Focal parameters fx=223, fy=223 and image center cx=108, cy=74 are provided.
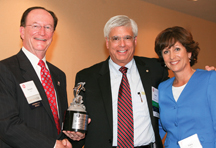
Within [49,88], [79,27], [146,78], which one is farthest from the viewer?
[79,27]

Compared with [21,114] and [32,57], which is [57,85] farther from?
[21,114]

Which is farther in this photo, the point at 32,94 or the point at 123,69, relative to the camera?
the point at 123,69

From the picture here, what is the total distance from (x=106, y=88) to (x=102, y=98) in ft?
0.40

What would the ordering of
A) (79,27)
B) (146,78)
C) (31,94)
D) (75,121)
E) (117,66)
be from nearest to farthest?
(75,121) → (31,94) → (146,78) → (117,66) → (79,27)

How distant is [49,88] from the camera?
2.23 m

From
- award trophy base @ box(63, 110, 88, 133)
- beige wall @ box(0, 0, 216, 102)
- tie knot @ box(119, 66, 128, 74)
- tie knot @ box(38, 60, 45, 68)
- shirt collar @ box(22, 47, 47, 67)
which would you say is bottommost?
award trophy base @ box(63, 110, 88, 133)

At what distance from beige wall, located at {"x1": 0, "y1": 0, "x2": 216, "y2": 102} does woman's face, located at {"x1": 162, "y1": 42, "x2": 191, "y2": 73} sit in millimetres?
2497

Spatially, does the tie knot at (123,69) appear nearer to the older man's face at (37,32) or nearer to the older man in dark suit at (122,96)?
the older man in dark suit at (122,96)

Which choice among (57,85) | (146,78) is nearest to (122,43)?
(146,78)

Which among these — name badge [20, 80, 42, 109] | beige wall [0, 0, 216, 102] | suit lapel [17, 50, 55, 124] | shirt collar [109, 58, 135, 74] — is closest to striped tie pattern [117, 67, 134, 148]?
shirt collar [109, 58, 135, 74]

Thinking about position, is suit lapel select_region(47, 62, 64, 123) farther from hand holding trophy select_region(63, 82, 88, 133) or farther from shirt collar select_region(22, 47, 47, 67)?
hand holding trophy select_region(63, 82, 88, 133)

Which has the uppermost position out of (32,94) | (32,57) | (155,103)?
(32,57)

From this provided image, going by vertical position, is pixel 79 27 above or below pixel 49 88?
above

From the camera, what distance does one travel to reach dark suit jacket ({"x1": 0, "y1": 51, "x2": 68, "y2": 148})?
179 cm
